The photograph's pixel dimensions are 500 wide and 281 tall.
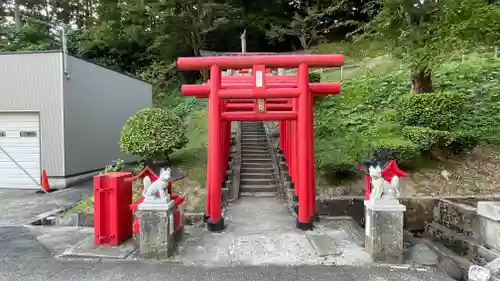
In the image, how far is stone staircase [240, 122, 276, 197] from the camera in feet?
35.0

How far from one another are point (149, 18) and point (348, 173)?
69.0 ft

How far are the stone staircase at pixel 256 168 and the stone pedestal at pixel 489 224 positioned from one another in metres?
5.34

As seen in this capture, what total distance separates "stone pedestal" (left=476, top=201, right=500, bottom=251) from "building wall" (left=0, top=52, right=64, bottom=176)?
11.2m

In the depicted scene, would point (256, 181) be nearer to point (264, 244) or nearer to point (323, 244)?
point (264, 244)

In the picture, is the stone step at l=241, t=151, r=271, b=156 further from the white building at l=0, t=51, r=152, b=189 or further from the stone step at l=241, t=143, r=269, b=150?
the white building at l=0, t=51, r=152, b=189

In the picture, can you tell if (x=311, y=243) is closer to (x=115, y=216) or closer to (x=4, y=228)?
(x=115, y=216)

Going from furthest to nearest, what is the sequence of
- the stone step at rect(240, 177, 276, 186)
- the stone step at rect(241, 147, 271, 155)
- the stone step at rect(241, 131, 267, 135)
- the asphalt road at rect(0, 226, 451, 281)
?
the stone step at rect(241, 131, 267, 135)
the stone step at rect(241, 147, 271, 155)
the stone step at rect(240, 177, 276, 186)
the asphalt road at rect(0, 226, 451, 281)

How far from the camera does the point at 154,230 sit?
570 cm

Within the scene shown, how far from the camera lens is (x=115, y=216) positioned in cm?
619

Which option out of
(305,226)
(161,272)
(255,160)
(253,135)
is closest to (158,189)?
(161,272)

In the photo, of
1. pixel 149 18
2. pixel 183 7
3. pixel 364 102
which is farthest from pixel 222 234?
pixel 149 18

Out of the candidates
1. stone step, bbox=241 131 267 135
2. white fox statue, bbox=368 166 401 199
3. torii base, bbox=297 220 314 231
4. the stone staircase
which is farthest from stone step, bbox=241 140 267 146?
white fox statue, bbox=368 166 401 199

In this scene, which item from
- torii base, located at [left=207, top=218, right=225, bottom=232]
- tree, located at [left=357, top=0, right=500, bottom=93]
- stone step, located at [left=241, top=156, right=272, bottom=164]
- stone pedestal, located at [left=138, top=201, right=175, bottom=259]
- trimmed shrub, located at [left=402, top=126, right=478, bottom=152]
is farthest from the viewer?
stone step, located at [left=241, top=156, right=272, bottom=164]

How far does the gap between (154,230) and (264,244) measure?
6.61 ft
